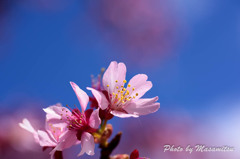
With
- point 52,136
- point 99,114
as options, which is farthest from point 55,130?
point 99,114

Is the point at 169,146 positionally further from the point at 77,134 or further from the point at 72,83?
the point at 72,83

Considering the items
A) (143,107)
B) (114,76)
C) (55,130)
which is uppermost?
(114,76)

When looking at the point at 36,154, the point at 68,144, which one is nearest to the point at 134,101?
the point at 68,144

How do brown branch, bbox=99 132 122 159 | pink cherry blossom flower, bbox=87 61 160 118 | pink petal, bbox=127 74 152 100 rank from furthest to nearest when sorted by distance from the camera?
pink petal, bbox=127 74 152 100 → pink cherry blossom flower, bbox=87 61 160 118 → brown branch, bbox=99 132 122 159

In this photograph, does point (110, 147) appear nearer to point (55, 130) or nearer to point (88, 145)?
point (88, 145)

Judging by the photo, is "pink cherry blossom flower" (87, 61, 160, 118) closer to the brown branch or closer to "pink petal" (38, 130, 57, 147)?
the brown branch

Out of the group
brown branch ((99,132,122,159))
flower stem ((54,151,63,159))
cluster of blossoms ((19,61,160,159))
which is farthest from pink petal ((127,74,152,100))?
flower stem ((54,151,63,159))

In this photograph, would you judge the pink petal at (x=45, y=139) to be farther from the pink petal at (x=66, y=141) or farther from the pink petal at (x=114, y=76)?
the pink petal at (x=114, y=76)

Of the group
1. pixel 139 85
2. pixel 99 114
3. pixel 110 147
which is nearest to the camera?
pixel 110 147
